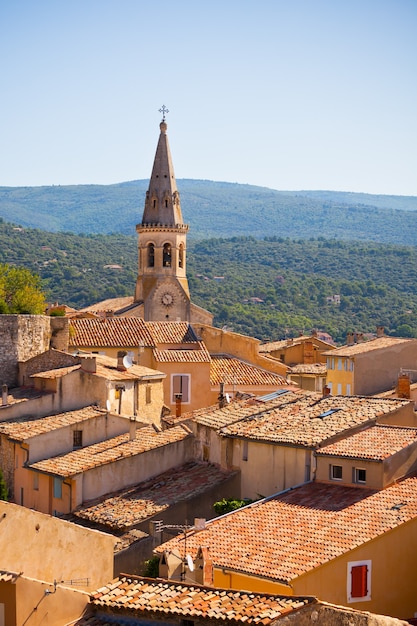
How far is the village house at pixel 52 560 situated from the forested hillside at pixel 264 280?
70498 mm

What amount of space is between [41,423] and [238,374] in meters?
14.3

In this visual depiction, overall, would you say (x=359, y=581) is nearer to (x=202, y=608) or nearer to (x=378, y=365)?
(x=202, y=608)

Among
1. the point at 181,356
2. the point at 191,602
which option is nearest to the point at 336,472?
the point at 191,602

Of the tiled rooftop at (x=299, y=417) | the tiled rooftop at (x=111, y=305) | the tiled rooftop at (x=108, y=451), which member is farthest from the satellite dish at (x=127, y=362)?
the tiled rooftop at (x=111, y=305)

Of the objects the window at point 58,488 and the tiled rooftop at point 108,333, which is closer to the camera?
the window at point 58,488

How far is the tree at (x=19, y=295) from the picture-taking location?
45.8m

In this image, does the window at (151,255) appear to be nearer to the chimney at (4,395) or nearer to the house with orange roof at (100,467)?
the chimney at (4,395)

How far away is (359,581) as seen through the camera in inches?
880

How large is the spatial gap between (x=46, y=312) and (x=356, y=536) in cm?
2927

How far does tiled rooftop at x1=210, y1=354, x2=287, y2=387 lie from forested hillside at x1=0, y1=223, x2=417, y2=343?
144 feet

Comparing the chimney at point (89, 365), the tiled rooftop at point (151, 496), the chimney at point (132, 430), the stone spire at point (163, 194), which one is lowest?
the tiled rooftop at point (151, 496)

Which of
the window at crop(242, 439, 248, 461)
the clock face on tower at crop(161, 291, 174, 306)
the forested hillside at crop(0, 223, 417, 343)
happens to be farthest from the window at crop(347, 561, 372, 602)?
the forested hillside at crop(0, 223, 417, 343)

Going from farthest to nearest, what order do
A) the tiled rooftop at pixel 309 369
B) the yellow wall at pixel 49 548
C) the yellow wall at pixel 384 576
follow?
1. the tiled rooftop at pixel 309 369
2. the yellow wall at pixel 384 576
3. the yellow wall at pixel 49 548

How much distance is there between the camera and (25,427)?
34.2 m
